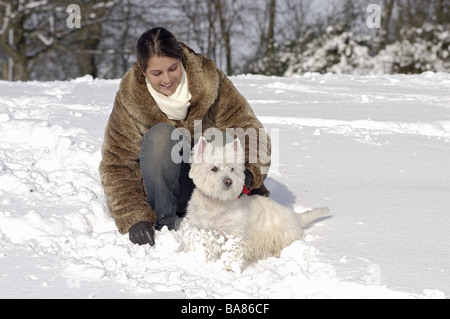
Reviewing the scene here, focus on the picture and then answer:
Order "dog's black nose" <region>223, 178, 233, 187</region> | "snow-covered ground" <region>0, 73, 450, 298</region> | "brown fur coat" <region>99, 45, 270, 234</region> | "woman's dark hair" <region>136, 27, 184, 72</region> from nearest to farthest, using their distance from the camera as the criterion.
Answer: "snow-covered ground" <region>0, 73, 450, 298</region>, "dog's black nose" <region>223, 178, 233, 187</region>, "woman's dark hair" <region>136, 27, 184, 72</region>, "brown fur coat" <region>99, 45, 270, 234</region>

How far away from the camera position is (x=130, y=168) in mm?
3875

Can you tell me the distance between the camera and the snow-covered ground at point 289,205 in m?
2.97

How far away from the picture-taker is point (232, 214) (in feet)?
11.4

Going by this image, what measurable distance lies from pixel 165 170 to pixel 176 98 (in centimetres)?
47

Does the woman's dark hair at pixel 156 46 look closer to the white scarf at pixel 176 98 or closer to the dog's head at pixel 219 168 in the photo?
the white scarf at pixel 176 98

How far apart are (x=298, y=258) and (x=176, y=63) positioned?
54.7 inches

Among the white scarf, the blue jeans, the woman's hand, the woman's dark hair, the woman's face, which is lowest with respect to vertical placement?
the woman's hand

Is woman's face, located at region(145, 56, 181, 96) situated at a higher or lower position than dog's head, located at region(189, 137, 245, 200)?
higher

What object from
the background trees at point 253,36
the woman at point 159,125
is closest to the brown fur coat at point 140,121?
the woman at point 159,125

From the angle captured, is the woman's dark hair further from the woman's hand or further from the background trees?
the background trees

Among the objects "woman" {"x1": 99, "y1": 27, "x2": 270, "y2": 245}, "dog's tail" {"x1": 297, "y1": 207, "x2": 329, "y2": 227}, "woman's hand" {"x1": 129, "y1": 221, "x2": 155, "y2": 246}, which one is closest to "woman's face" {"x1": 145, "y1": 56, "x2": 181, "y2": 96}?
"woman" {"x1": 99, "y1": 27, "x2": 270, "y2": 245}

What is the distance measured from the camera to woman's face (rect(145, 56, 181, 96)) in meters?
3.48

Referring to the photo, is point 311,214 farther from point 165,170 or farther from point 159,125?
point 159,125

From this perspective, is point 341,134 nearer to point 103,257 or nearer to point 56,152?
point 56,152
